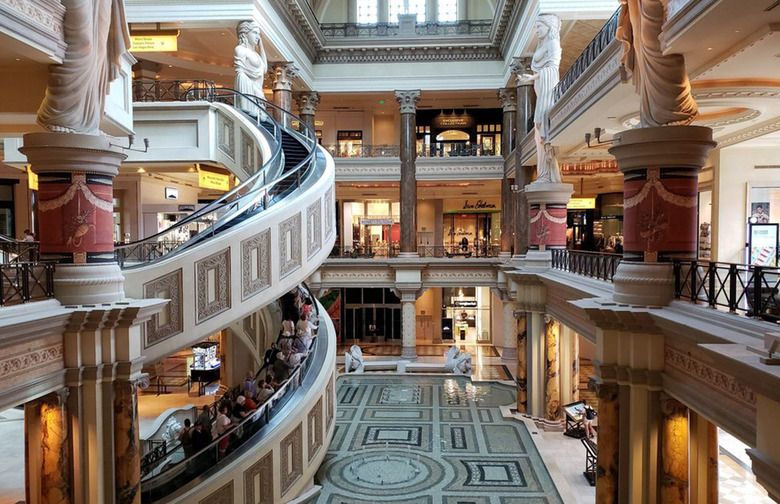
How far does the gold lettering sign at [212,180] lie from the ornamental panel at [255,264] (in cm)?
654

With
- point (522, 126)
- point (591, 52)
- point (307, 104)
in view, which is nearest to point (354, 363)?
point (522, 126)

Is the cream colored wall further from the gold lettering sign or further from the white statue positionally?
the gold lettering sign

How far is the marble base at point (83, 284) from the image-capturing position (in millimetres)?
5594

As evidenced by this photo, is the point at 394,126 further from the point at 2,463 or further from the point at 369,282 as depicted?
the point at 2,463

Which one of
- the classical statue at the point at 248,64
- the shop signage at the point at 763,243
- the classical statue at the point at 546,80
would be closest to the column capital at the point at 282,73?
the classical statue at the point at 248,64

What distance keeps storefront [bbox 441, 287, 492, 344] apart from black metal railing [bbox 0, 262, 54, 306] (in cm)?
1828

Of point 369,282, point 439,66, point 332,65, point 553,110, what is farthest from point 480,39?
point 369,282

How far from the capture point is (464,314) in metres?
22.9

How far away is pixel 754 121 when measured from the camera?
32.8ft

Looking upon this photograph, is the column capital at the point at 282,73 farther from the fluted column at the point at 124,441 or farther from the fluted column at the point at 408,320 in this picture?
the fluted column at the point at 124,441

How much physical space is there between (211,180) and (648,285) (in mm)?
11897

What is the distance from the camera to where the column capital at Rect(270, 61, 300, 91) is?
17281 millimetres

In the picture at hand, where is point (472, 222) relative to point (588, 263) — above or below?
above

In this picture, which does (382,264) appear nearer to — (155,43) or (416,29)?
(416,29)
